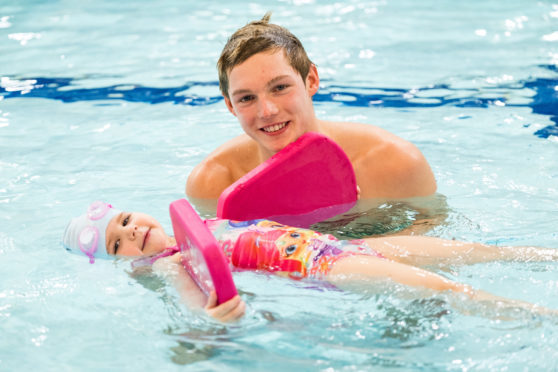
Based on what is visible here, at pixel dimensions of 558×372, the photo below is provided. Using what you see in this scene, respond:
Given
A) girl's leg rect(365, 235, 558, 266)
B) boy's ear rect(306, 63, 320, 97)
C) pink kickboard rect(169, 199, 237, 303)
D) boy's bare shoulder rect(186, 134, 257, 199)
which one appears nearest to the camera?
pink kickboard rect(169, 199, 237, 303)

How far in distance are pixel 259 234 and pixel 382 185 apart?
3.06 ft

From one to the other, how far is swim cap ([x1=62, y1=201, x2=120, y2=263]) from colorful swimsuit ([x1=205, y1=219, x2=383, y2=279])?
0.59 m

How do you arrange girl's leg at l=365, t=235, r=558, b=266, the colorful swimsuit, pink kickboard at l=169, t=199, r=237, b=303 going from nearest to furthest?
pink kickboard at l=169, t=199, r=237, b=303 → the colorful swimsuit → girl's leg at l=365, t=235, r=558, b=266

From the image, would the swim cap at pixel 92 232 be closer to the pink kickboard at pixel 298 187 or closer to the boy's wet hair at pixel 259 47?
the pink kickboard at pixel 298 187

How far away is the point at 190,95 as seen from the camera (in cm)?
666

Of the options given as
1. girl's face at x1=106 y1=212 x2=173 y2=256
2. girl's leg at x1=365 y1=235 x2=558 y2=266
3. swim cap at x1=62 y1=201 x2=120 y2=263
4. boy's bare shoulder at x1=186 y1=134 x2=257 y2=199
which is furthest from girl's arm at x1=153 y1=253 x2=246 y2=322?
boy's bare shoulder at x1=186 y1=134 x2=257 y2=199

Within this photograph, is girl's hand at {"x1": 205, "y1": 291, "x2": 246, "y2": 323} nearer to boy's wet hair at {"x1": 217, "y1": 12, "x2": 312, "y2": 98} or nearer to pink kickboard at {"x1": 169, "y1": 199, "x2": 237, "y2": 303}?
pink kickboard at {"x1": 169, "y1": 199, "x2": 237, "y2": 303}

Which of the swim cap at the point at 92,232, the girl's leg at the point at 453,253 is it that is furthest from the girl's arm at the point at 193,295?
the girl's leg at the point at 453,253

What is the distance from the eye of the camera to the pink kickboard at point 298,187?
343 centimetres

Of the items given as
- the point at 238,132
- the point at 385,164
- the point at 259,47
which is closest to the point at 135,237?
the point at 259,47

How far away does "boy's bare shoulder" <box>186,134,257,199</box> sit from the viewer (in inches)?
156

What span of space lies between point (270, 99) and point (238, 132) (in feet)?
7.63

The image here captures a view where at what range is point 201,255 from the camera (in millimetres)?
2570

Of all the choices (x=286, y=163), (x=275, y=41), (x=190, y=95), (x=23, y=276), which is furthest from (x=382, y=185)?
(x=190, y=95)
